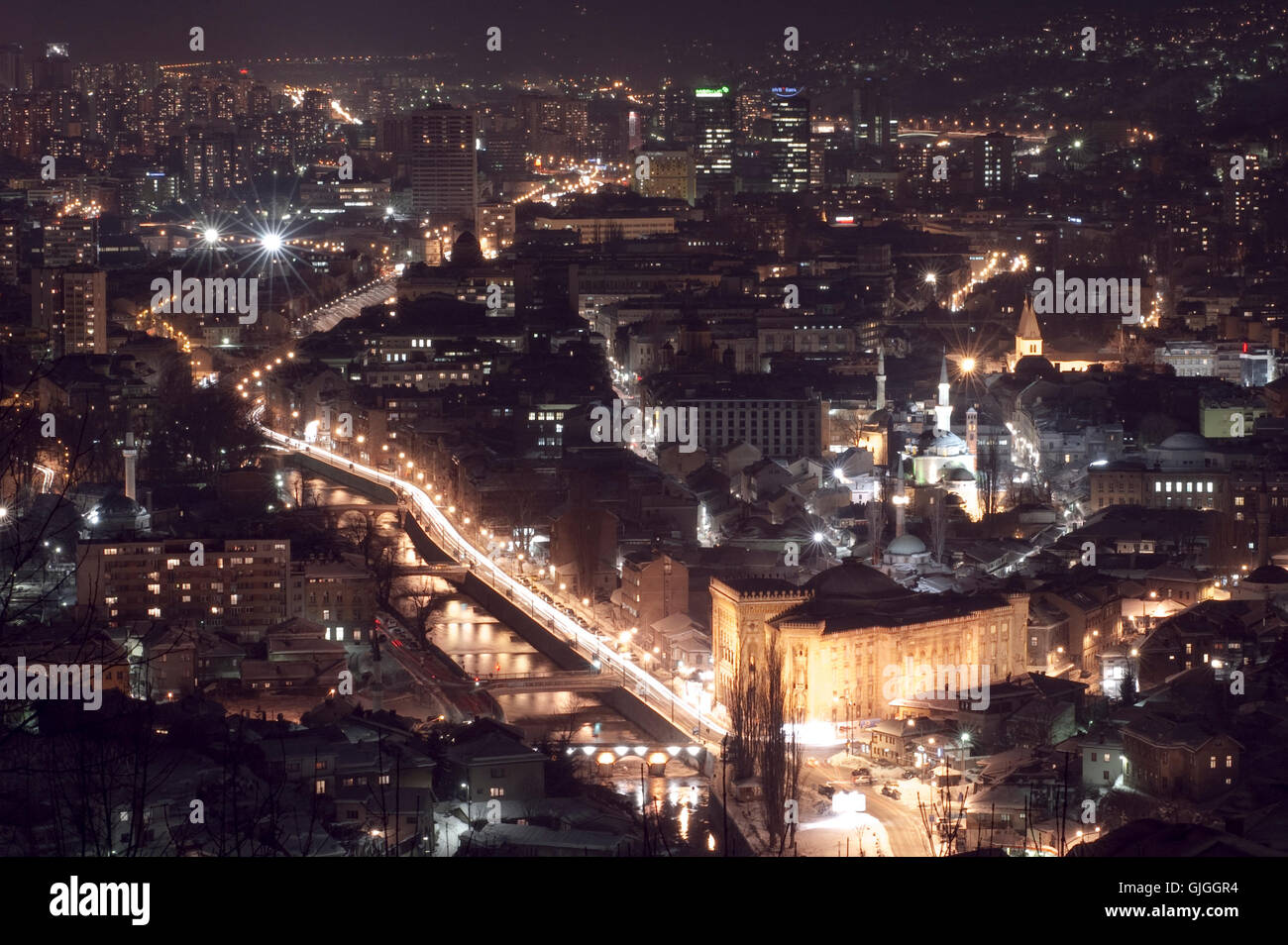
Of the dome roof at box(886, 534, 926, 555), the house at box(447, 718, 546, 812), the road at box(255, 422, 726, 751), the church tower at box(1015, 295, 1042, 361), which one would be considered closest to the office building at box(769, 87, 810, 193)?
the church tower at box(1015, 295, 1042, 361)

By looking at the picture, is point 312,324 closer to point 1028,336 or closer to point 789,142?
point 1028,336

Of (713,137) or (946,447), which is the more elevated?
(713,137)

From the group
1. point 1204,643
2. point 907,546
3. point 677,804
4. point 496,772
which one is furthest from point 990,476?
point 496,772

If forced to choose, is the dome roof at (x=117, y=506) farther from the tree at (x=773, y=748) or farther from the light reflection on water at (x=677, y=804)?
the light reflection on water at (x=677, y=804)

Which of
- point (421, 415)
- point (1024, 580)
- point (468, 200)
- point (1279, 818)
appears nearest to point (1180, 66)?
point (468, 200)

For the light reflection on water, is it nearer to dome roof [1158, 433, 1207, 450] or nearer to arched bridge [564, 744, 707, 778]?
arched bridge [564, 744, 707, 778]

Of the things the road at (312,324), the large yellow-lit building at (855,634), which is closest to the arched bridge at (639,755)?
the large yellow-lit building at (855,634)
